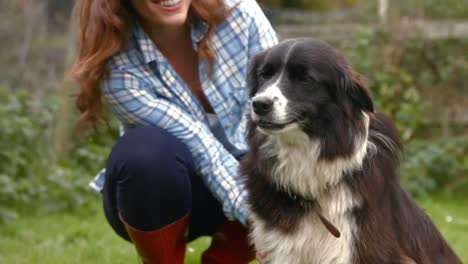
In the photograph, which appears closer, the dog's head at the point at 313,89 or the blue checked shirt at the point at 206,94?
the dog's head at the point at 313,89

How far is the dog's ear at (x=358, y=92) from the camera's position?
3205 mm

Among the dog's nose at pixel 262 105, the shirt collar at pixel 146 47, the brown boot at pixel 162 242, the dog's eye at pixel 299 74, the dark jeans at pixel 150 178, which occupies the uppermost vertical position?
the dog's eye at pixel 299 74

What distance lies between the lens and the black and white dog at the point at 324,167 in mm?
3199

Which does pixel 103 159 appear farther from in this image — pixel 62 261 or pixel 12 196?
pixel 62 261

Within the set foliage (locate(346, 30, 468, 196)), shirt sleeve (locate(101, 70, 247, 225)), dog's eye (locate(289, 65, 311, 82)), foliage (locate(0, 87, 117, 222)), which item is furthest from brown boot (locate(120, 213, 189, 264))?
foliage (locate(346, 30, 468, 196))

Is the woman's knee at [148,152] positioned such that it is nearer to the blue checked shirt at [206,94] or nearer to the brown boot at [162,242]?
the blue checked shirt at [206,94]

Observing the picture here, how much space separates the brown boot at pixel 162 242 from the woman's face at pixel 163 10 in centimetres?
88

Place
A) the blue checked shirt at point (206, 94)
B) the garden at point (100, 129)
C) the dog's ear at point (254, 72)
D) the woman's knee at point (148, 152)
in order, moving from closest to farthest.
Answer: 1. the dog's ear at point (254, 72)
2. the woman's knee at point (148, 152)
3. the blue checked shirt at point (206, 94)
4. the garden at point (100, 129)

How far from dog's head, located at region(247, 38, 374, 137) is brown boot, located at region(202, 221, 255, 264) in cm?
106

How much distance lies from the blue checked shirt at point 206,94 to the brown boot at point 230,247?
37cm

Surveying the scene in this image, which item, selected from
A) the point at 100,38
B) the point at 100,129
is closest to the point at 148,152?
the point at 100,38

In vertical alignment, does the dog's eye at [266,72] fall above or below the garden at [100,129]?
above

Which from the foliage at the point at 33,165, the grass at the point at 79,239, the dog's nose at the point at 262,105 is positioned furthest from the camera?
the foliage at the point at 33,165

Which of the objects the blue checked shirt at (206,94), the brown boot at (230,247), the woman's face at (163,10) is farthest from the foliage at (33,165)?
the woman's face at (163,10)
